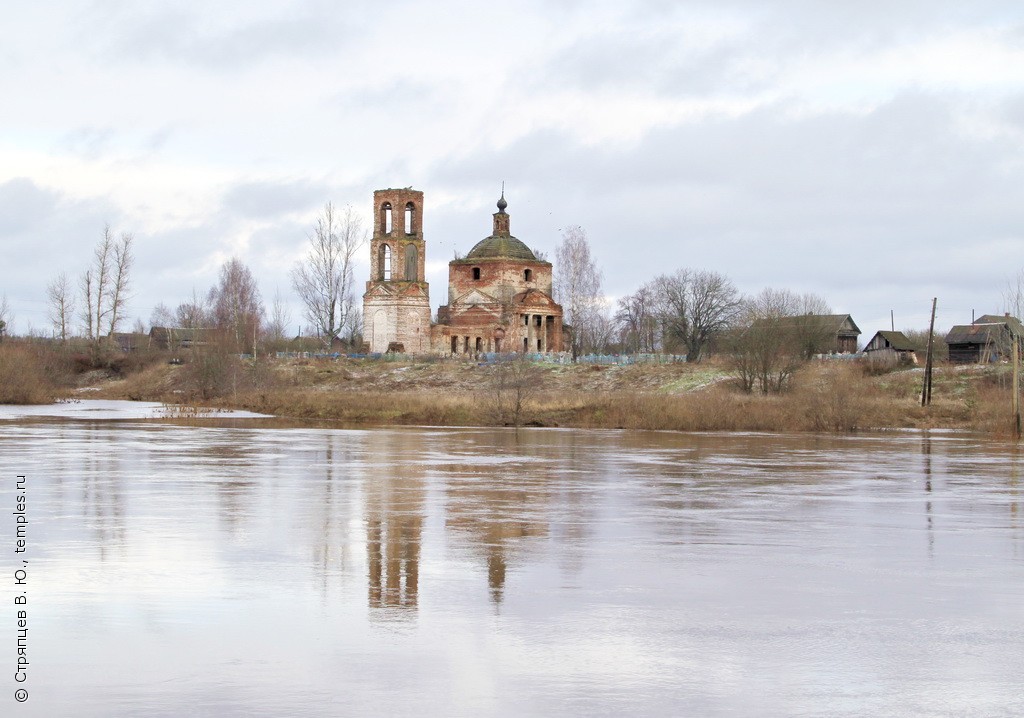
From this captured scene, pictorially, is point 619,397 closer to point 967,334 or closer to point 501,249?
point 967,334

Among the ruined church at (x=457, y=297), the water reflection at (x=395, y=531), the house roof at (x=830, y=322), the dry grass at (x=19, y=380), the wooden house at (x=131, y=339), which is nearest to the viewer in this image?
the water reflection at (x=395, y=531)

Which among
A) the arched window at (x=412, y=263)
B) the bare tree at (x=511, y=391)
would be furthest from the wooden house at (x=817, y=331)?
the arched window at (x=412, y=263)

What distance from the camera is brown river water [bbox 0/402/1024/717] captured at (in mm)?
7527

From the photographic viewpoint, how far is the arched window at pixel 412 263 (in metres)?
81.3

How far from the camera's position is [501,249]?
3246 inches

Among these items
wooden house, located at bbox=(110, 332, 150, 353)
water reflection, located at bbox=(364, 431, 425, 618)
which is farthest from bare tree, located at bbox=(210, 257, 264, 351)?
water reflection, located at bbox=(364, 431, 425, 618)

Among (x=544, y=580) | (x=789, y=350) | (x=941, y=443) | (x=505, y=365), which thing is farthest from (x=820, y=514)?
(x=789, y=350)

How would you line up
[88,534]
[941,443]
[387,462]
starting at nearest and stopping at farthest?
[88,534]
[387,462]
[941,443]

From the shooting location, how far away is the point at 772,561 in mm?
12453

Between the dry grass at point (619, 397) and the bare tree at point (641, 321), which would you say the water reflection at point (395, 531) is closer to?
the dry grass at point (619, 397)

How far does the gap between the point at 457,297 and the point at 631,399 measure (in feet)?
137

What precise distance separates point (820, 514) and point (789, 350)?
1355 inches

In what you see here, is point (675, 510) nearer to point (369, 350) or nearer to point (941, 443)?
point (941, 443)

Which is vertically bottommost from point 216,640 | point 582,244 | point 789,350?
point 216,640
